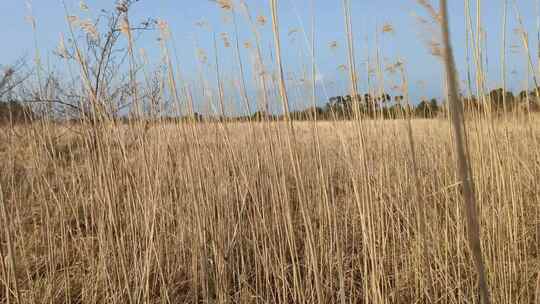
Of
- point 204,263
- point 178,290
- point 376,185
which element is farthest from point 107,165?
point 376,185

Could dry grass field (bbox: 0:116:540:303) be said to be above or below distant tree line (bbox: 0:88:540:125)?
below

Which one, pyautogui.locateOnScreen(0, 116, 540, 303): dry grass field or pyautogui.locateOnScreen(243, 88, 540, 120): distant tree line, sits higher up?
pyautogui.locateOnScreen(243, 88, 540, 120): distant tree line

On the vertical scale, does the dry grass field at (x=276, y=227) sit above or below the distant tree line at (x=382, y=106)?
below

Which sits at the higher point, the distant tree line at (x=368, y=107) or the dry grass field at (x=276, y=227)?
the distant tree line at (x=368, y=107)

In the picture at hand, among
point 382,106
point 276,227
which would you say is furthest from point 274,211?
point 382,106

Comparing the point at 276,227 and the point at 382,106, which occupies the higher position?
the point at 382,106

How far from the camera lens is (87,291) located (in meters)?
1.18

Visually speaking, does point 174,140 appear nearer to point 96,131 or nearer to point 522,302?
point 96,131

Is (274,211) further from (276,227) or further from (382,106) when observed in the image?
(382,106)

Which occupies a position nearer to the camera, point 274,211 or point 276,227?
point 274,211

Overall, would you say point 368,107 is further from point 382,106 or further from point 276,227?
point 276,227

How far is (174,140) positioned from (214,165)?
0.22 meters

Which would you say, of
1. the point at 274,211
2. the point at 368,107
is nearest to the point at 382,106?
the point at 368,107

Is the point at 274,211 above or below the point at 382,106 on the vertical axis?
below
